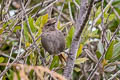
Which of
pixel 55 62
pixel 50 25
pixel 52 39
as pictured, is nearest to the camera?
pixel 55 62

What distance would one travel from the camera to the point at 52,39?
131 inches

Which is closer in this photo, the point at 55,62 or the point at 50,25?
the point at 55,62

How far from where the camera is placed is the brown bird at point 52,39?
3.12 metres

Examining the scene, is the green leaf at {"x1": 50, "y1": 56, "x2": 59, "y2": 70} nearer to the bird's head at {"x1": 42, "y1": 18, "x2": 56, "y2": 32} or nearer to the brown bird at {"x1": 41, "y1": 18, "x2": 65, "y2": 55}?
the brown bird at {"x1": 41, "y1": 18, "x2": 65, "y2": 55}

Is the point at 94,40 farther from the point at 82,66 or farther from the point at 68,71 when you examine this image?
the point at 68,71

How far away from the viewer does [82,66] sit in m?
3.61

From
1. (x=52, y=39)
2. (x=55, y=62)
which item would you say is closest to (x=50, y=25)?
(x=52, y=39)

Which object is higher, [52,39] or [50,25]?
[50,25]

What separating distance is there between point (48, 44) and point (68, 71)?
2.62ft

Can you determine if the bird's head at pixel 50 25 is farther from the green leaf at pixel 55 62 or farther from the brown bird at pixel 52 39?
the green leaf at pixel 55 62

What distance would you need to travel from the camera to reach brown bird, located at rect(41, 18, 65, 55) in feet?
10.2

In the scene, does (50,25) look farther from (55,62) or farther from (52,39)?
(55,62)

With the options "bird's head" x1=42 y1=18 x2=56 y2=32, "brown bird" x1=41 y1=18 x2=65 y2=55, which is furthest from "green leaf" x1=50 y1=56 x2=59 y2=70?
"bird's head" x1=42 y1=18 x2=56 y2=32

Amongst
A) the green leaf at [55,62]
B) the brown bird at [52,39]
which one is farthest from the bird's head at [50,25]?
the green leaf at [55,62]
